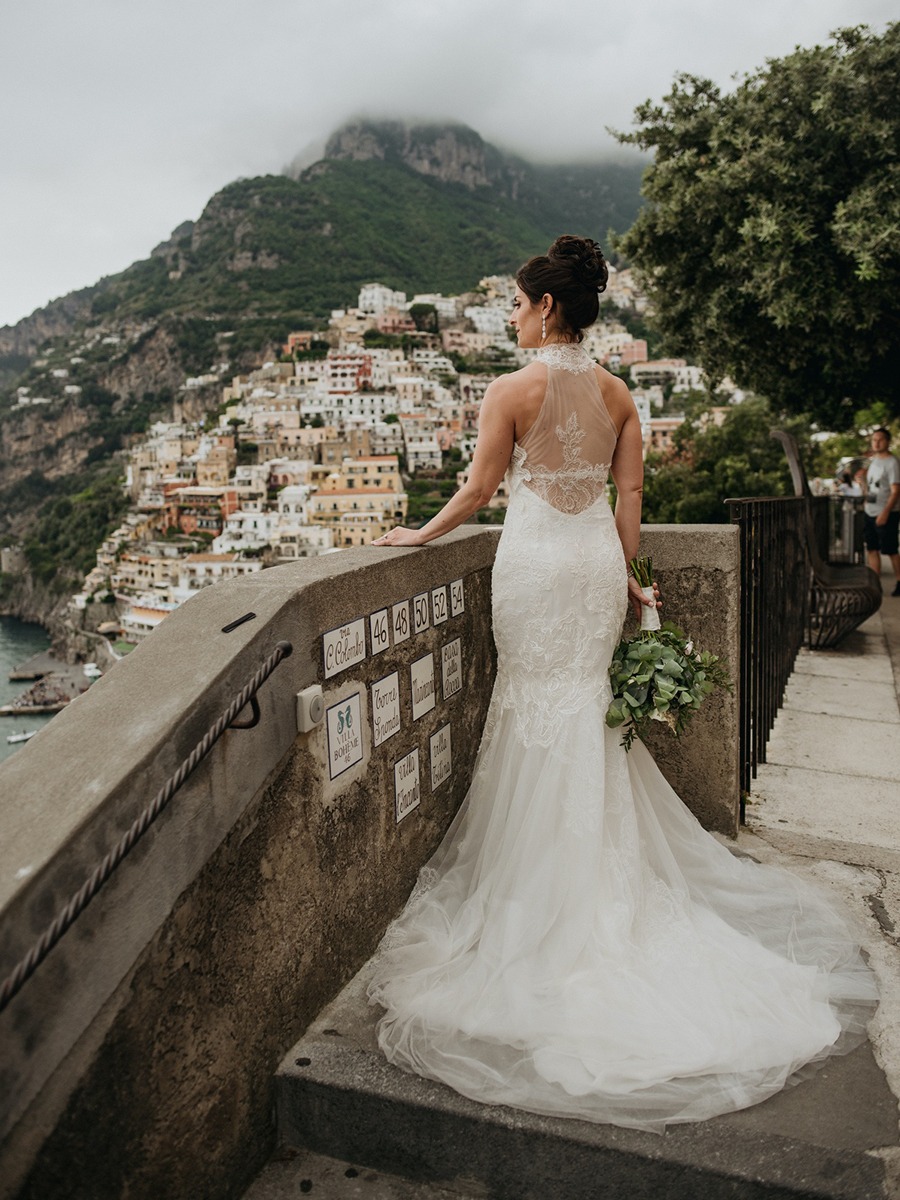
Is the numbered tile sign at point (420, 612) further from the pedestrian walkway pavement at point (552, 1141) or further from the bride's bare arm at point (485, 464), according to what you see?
the pedestrian walkway pavement at point (552, 1141)

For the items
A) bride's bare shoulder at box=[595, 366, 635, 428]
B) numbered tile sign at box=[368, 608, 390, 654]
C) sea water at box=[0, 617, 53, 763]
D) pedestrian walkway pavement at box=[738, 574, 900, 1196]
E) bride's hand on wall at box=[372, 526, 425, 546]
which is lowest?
sea water at box=[0, 617, 53, 763]

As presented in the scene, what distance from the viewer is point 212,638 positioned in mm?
1902

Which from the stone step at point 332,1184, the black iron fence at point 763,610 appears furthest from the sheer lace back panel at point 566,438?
the stone step at point 332,1184

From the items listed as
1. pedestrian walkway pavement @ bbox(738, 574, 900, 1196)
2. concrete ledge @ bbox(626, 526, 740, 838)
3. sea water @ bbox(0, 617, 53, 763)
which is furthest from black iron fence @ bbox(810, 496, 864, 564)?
sea water @ bbox(0, 617, 53, 763)

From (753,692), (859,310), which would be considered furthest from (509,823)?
(859,310)

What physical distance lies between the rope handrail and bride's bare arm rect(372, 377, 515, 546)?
89 centimetres

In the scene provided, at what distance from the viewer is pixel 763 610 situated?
4.11 metres

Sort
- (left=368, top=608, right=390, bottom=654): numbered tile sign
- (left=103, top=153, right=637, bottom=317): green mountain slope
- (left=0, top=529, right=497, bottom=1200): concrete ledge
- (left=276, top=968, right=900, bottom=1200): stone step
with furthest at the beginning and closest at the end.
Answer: (left=103, top=153, right=637, bottom=317): green mountain slope, (left=368, top=608, right=390, bottom=654): numbered tile sign, (left=276, top=968, right=900, bottom=1200): stone step, (left=0, top=529, right=497, bottom=1200): concrete ledge

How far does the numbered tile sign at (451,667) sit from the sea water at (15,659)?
5734cm

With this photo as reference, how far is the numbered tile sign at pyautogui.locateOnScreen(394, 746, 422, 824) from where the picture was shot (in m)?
2.58

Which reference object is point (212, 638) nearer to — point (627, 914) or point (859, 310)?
point (627, 914)

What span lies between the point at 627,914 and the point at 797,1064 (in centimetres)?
50

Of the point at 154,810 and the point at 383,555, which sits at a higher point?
the point at 383,555

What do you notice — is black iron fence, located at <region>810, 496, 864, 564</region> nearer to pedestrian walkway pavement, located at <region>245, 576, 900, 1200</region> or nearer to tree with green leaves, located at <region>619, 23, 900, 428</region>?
tree with green leaves, located at <region>619, 23, 900, 428</region>
